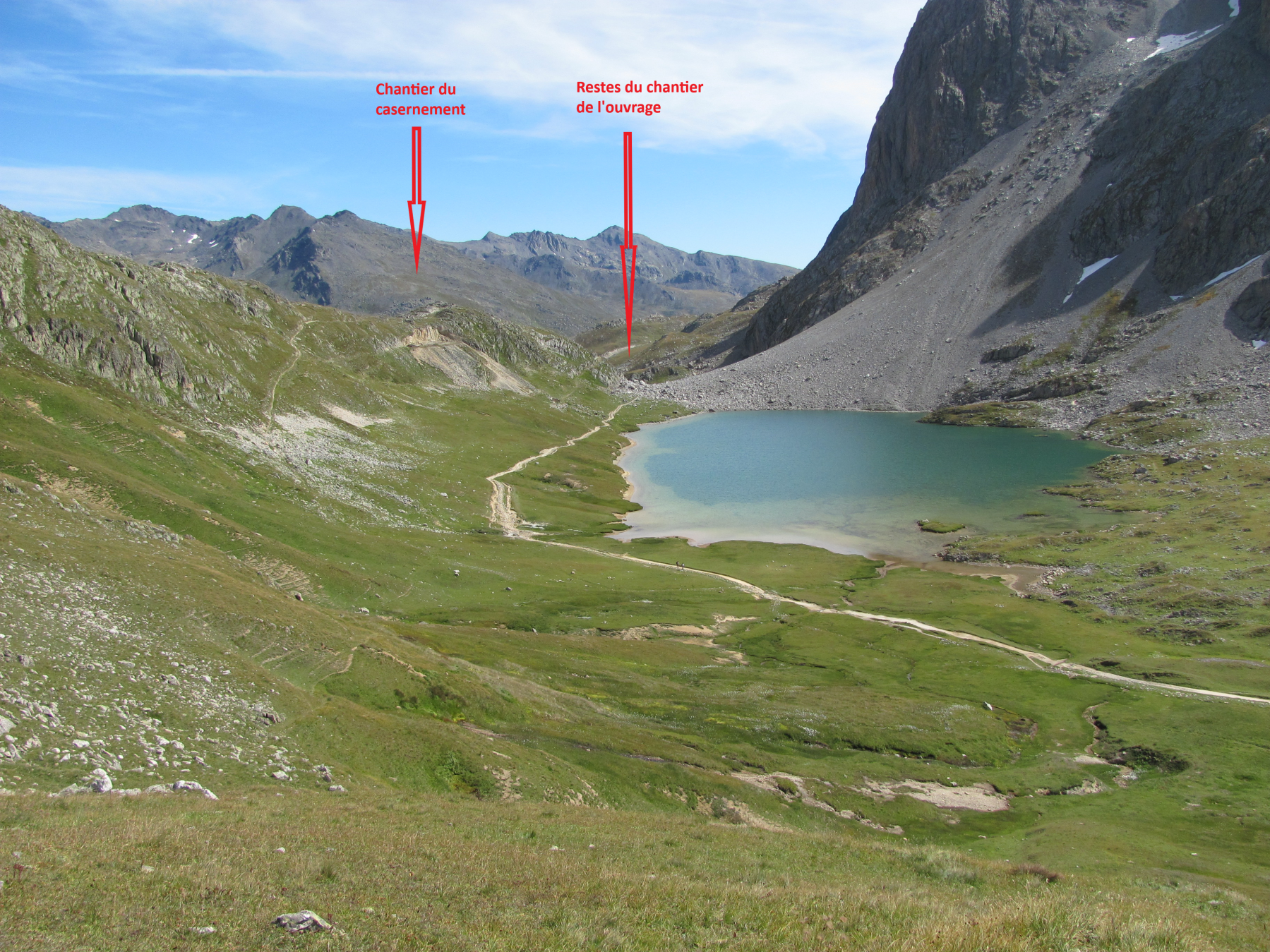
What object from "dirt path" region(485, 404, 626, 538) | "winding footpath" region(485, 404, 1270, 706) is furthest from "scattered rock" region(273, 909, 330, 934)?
"dirt path" region(485, 404, 626, 538)

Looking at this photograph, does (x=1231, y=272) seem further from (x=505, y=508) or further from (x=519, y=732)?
(x=519, y=732)

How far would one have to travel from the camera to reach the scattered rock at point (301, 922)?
46.0ft

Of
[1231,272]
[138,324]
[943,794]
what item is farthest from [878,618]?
[1231,272]

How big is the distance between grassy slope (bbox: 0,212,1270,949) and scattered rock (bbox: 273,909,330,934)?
45cm

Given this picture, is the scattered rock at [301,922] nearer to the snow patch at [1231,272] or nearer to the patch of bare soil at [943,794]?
the patch of bare soil at [943,794]

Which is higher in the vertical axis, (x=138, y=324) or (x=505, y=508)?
(x=138, y=324)

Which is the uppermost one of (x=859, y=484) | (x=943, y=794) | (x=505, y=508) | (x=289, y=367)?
(x=289, y=367)

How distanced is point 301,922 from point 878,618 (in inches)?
2592

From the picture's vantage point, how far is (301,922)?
1409 cm

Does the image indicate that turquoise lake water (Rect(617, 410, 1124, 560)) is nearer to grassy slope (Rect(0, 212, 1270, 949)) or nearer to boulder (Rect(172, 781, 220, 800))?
grassy slope (Rect(0, 212, 1270, 949))

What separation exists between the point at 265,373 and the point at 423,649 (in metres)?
90.3

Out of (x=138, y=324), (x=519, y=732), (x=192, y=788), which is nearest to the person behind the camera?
(x=192, y=788)

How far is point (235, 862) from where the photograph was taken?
1714 cm

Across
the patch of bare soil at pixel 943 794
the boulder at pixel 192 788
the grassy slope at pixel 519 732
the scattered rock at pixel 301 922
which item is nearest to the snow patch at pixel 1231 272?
the grassy slope at pixel 519 732
